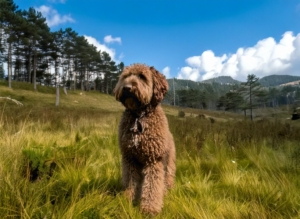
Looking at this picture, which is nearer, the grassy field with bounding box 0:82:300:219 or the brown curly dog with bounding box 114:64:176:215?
the grassy field with bounding box 0:82:300:219

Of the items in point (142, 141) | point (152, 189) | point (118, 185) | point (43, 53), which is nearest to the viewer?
point (152, 189)

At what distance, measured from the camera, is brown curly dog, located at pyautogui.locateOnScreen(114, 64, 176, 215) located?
316cm

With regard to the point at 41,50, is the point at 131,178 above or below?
below

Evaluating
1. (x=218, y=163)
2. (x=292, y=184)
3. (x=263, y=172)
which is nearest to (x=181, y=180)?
(x=218, y=163)

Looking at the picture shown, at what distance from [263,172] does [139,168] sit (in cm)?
209

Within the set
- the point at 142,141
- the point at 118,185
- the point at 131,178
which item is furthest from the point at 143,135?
the point at 118,185

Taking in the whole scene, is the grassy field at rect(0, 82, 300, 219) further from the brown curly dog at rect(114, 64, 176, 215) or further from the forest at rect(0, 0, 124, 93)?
the forest at rect(0, 0, 124, 93)

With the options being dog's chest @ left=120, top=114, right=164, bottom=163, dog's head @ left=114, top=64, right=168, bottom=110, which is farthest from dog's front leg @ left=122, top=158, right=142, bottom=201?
dog's head @ left=114, top=64, right=168, bottom=110

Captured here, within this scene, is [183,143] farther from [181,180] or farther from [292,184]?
[292,184]

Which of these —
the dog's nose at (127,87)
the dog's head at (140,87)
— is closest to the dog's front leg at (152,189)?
the dog's head at (140,87)

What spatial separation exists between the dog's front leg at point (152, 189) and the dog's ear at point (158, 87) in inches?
34.4

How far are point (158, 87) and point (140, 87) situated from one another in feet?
1.11

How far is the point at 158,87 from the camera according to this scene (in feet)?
11.3

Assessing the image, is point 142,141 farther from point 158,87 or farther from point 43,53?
point 43,53
